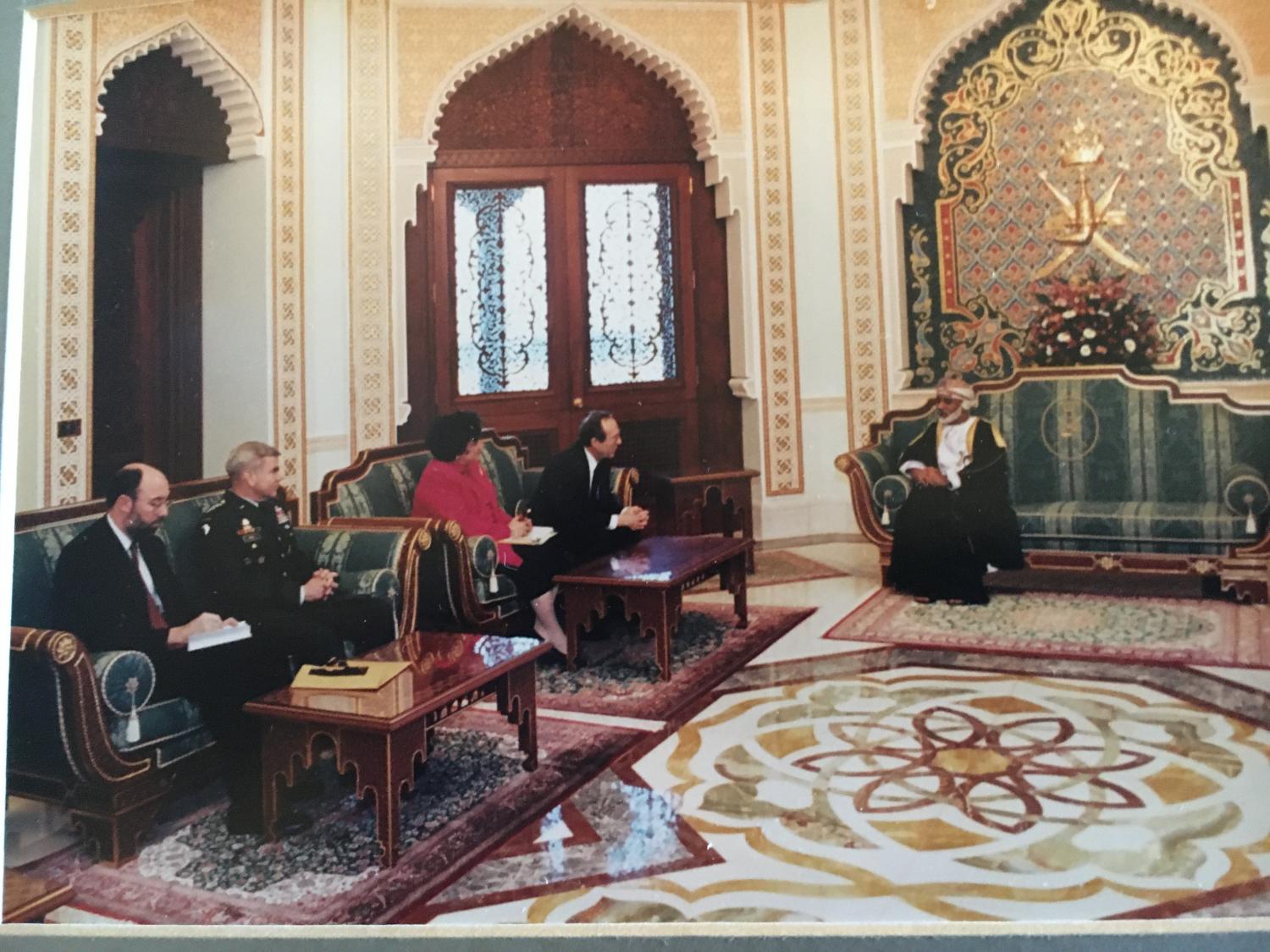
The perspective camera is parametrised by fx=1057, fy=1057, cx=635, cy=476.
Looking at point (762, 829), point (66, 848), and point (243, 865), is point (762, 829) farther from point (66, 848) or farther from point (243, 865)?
point (66, 848)

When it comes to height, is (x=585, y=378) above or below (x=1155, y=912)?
above

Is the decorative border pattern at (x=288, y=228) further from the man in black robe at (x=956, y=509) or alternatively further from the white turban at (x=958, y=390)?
the white turban at (x=958, y=390)

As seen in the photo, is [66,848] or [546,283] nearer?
[66,848]

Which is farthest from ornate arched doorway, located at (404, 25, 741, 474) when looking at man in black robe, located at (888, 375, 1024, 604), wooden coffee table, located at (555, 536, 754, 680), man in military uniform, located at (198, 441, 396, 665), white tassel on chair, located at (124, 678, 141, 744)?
white tassel on chair, located at (124, 678, 141, 744)

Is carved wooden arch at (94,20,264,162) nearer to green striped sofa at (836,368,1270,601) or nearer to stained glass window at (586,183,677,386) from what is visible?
stained glass window at (586,183,677,386)

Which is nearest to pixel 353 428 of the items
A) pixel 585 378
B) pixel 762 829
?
pixel 585 378

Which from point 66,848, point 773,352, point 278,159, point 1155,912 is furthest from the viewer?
point 773,352

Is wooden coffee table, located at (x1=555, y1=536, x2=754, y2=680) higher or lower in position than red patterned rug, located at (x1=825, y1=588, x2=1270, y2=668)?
higher
